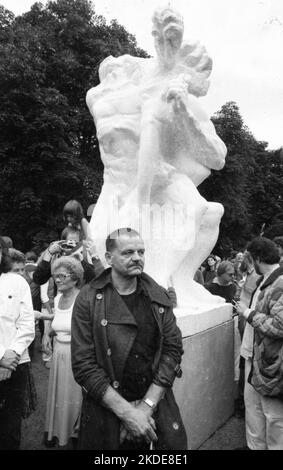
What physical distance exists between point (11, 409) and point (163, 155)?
238cm

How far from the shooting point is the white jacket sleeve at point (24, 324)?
310cm

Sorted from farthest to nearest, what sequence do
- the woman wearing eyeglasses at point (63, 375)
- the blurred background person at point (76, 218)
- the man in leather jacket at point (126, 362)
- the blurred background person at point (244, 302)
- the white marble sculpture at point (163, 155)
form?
the blurred background person at point (244, 302) → the blurred background person at point (76, 218) → the white marble sculpture at point (163, 155) → the woman wearing eyeglasses at point (63, 375) → the man in leather jacket at point (126, 362)

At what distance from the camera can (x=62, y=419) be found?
3.56 metres

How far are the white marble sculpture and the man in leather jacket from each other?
5.02ft

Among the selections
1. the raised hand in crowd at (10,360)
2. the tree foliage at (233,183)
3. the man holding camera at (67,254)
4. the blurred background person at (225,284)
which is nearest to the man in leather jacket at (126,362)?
the raised hand in crowd at (10,360)

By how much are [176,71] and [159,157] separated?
828mm

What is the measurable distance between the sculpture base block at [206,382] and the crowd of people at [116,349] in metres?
0.29

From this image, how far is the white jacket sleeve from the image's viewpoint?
310cm

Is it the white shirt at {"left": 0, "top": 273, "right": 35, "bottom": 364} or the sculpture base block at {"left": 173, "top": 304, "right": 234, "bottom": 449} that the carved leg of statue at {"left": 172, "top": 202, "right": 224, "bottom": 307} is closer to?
the sculpture base block at {"left": 173, "top": 304, "right": 234, "bottom": 449}

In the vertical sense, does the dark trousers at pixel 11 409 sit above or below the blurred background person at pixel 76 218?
below

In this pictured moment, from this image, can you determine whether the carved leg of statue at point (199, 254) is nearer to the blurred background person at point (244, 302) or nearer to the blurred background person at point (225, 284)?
the blurred background person at point (244, 302)

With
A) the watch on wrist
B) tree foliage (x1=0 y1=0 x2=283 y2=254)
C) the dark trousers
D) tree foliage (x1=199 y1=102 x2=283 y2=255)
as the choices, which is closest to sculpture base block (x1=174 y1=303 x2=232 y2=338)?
the dark trousers
